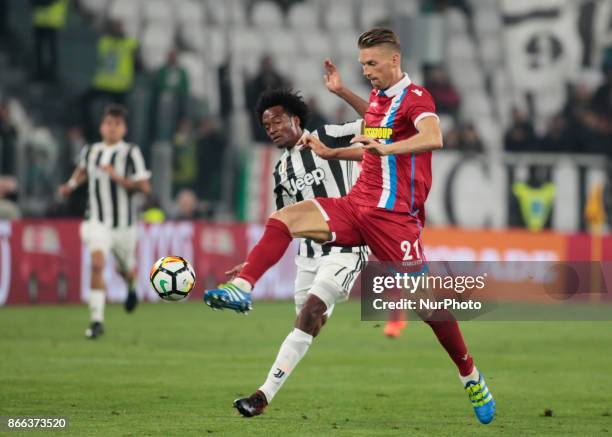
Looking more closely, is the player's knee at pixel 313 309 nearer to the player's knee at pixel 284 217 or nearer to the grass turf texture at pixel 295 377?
the player's knee at pixel 284 217

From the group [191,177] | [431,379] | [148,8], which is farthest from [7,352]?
[148,8]

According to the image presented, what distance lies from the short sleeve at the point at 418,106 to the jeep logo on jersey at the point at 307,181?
1422mm

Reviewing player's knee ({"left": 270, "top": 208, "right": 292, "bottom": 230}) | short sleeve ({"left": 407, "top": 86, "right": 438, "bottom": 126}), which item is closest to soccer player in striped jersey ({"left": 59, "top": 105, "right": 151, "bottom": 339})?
player's knee ({"left": 270, "top": 208, "right": 292, "bottom": 230})

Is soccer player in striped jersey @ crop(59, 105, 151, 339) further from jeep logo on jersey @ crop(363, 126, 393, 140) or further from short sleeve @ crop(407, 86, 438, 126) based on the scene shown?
short sleeve @ crop(407, 86, 438, 126)

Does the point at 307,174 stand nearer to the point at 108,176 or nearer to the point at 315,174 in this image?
the point at 315,174

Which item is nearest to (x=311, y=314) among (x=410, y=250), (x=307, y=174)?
(x=410, y=250)

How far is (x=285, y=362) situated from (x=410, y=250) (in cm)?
98

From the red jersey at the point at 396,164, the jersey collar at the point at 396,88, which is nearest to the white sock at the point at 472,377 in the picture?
the red jersey at the point at 396,164

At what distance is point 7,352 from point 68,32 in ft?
37.4

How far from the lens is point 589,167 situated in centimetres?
2438

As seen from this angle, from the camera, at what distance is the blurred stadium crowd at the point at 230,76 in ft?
66.9

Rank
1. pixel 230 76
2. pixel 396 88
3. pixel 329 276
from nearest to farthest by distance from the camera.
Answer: pixel 396 88 → pixel 329 276 → pixel 230 76

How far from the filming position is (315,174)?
27.9 ft

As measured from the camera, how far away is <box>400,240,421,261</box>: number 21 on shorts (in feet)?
23.6
